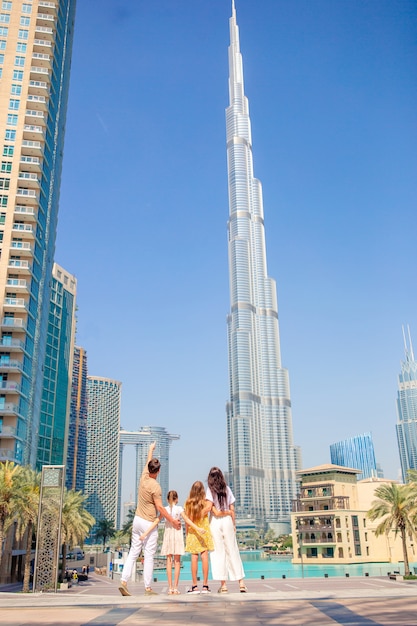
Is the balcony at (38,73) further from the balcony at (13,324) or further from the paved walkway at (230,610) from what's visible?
the paved walkway at (230,610)

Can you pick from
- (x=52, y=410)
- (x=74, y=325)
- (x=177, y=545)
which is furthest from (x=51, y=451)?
(x=177, y=545)

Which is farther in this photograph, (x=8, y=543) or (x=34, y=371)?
(x=34, y=371)

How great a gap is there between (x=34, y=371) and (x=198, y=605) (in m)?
60.2

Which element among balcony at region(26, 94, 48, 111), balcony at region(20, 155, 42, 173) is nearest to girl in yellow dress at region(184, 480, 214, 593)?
balcony at region(20, 155, 42, 173)

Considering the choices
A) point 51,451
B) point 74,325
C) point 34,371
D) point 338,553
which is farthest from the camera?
point 74,325

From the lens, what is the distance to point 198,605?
773 cm

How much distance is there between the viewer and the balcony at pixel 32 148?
2510 inches

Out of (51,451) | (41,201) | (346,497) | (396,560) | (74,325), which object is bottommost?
(396,560)

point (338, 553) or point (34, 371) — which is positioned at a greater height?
point (34, 371)

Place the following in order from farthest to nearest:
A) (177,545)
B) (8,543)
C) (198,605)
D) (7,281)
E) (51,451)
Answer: (51,451)
(7,281)
(8,543)
(177,545)
(198,605)

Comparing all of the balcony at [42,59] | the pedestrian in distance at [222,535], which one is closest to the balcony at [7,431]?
the balcony at [42,59]

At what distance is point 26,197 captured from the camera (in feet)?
204

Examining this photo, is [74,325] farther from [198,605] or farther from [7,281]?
[198,605]

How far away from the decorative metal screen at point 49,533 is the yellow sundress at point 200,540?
12400mm
